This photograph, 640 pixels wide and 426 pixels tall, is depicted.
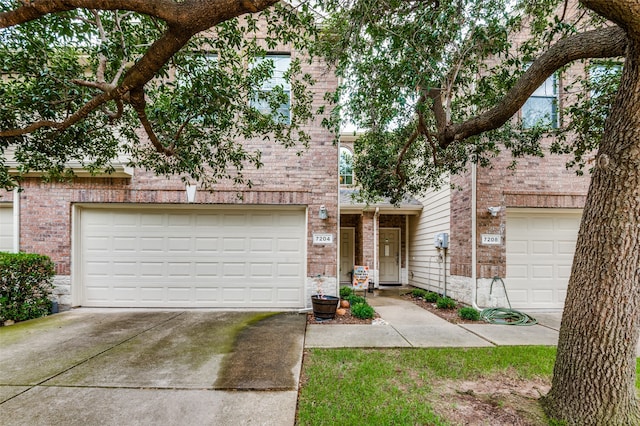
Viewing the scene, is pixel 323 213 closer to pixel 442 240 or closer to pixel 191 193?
pixel 191 193

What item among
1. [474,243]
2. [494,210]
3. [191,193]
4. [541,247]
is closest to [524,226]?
[541,247]

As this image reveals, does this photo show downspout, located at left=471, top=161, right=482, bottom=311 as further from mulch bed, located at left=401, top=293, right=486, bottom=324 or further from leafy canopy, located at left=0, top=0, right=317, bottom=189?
leafy canopy, located at left=0, top=0, right=317, bottom=189

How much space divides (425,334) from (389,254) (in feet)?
23.0

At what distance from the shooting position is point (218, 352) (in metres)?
4.20

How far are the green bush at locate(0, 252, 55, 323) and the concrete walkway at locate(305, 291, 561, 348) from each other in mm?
5400

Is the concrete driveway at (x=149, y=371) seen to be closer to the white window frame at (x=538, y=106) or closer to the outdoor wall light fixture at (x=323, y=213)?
the outdoor wall light fixture at (x=323, y=213)

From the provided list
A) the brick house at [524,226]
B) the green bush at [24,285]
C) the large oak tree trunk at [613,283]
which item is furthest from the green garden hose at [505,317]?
the green bush at [24,285]

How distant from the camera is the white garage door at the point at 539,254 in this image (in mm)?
7035

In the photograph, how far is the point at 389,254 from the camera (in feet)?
39.6

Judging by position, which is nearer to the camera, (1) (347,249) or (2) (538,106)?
(2) (538,106)

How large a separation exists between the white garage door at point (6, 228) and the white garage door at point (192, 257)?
1.63 meters

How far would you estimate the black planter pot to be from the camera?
5941 millimetres

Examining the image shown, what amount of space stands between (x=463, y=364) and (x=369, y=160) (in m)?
4.21

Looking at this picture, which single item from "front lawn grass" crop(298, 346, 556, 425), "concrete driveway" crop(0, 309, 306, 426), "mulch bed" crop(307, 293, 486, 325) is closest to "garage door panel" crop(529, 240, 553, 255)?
"mulch bed" crop(307, 293, 486, 325)
